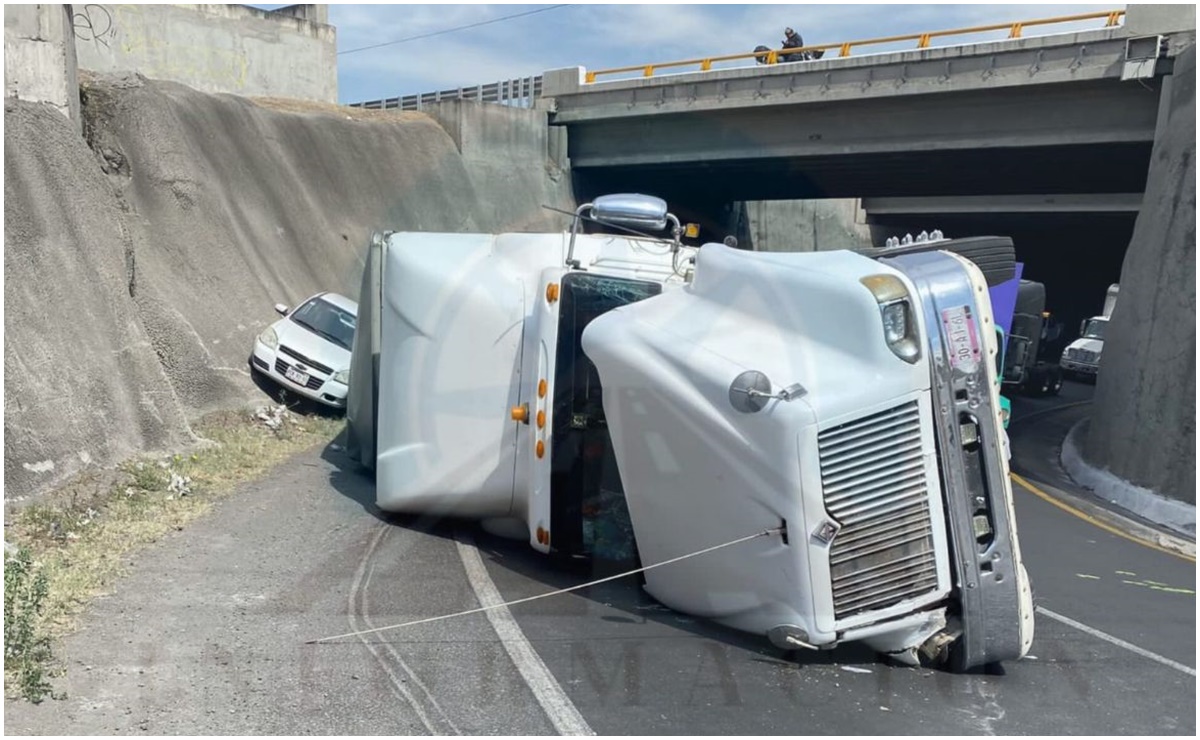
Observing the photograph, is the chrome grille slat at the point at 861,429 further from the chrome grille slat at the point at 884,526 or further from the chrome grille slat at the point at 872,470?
the chrome grille slat at the point at 884,526

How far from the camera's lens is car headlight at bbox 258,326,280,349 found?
13141 mm

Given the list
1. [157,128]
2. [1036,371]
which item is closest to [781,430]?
[157,128]

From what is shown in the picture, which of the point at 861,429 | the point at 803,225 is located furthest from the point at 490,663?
the point at 803,225

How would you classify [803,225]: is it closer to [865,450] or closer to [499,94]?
[499,94]

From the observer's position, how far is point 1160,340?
12.4m

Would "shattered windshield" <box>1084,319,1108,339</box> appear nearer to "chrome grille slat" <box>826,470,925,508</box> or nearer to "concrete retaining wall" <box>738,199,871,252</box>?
"concrete retaining wall" <box>738,199,871,252</box>

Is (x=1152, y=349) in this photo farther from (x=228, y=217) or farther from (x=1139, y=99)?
(x=228, y=217)

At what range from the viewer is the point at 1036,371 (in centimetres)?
2259

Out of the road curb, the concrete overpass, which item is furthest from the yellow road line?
the concrete overpass

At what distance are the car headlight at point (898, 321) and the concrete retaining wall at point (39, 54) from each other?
976 cm

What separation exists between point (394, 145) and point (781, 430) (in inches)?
932

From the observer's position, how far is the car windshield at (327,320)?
1359 cm

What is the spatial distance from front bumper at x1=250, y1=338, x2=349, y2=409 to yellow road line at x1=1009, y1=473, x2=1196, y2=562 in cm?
827

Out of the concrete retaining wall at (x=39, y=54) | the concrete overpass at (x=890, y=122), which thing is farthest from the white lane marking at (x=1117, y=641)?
the concrete overpass at (x=890, y=122)
